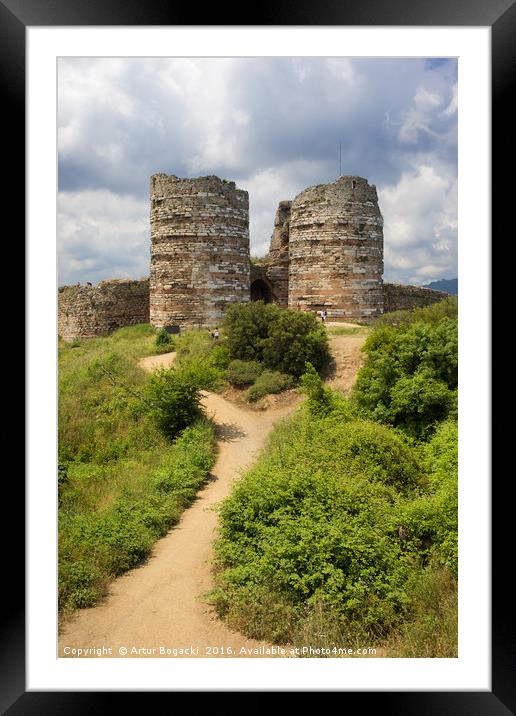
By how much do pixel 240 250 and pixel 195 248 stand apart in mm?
1705

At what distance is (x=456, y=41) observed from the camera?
3.93 metres

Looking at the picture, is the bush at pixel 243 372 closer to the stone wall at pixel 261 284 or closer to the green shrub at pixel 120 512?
the green shrub at pixel 120 512

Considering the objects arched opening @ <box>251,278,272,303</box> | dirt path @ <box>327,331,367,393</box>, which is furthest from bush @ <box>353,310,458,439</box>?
arched opening @ <box>251,278,272,303</box>

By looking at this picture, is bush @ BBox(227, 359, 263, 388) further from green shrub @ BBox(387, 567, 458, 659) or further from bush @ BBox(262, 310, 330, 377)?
green shrub @ BBox(387, 567, 458, 659)

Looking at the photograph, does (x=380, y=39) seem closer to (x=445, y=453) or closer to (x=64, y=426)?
(x=445, y=453)

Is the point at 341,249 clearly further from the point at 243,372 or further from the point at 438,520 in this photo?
the point at 438,520

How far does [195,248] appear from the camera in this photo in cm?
1820

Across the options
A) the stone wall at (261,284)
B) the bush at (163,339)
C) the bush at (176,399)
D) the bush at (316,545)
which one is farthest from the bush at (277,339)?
the bush at (316,545)

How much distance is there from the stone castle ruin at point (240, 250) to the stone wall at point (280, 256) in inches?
38.1

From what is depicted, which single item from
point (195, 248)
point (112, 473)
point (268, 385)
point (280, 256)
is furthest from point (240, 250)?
point (112, 473)

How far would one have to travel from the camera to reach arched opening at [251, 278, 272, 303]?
22.1 meters

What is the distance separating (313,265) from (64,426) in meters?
11.6

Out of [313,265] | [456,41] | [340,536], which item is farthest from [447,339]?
[313,265]

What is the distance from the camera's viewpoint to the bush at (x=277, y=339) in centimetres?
1388
